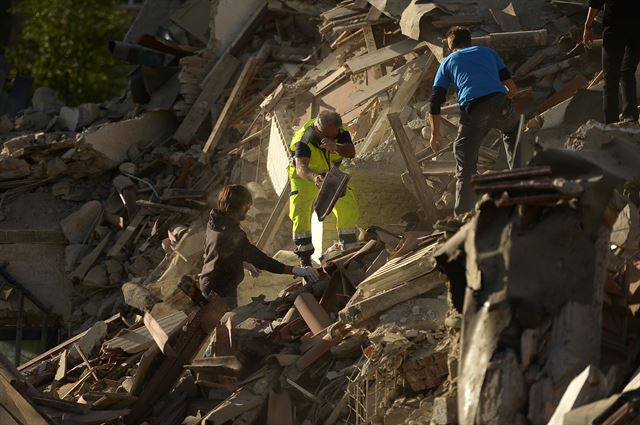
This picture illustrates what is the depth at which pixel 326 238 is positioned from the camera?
503 inches

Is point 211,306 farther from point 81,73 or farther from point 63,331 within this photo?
point 81,73

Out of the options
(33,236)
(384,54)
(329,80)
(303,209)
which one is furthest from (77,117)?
(303,209)

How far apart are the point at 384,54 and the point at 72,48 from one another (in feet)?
50.5

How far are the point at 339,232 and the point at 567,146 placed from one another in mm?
2481

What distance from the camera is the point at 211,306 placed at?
10305mm

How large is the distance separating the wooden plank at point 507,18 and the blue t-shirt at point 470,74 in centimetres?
378

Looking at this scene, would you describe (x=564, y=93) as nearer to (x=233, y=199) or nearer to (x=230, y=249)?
(x=233, y=199)

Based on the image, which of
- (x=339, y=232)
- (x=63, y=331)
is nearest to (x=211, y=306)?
(x=339, y=232)

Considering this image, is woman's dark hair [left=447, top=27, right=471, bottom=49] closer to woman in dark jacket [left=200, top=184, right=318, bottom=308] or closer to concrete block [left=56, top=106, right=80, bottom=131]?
woman in dark jacket [left=200, top=184, right=318, bottom=308]

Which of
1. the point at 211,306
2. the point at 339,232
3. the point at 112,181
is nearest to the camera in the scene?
the point at 211,306

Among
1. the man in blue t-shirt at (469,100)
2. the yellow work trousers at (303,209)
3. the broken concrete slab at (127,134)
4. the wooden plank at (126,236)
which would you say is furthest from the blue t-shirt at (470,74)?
the broken concrete slab at (127,134)

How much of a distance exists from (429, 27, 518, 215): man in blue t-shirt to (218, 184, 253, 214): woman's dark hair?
5.54 ft

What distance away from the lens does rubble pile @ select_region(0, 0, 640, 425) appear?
7773mm

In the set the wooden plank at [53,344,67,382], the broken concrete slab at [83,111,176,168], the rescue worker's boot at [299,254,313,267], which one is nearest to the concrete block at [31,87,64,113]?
the broken concrete slab at [83,111,176,168]
